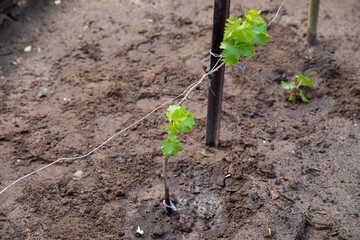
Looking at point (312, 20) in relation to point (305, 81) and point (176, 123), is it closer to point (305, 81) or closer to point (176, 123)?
point (305, 81)

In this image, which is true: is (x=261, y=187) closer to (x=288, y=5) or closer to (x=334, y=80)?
(x=334, y=80)

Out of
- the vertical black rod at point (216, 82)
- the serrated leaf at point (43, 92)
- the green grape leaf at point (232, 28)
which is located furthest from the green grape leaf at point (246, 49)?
the serrated leaf at point (43, 92)

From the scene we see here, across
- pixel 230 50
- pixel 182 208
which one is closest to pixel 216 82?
pixel 230 50

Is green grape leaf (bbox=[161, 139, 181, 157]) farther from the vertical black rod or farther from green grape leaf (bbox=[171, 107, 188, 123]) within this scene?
the vertical black rod

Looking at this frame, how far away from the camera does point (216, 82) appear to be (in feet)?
10.5

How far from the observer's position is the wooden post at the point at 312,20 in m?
4.46

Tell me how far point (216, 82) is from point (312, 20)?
82.8 inches

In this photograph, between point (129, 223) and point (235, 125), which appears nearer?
point (129, 223)

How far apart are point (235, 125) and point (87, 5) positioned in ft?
10.2

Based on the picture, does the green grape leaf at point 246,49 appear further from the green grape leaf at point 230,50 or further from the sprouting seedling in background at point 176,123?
the sprouting seedling in background at point 176,123

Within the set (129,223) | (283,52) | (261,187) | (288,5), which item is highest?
(288,5)

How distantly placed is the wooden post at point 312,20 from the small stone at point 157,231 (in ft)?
10.0

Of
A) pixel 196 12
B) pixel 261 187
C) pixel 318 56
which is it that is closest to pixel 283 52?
pixel 318 56

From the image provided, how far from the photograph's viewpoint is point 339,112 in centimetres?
397
